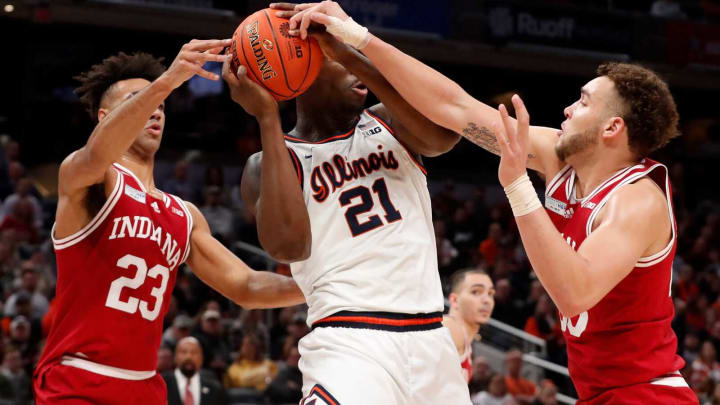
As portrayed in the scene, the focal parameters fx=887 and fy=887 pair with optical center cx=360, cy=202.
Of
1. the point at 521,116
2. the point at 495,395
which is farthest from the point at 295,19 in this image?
the point at 495,395

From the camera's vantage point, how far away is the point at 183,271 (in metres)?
10.9

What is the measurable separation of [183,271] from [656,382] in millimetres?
8278

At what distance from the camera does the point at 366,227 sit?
3.45 meters

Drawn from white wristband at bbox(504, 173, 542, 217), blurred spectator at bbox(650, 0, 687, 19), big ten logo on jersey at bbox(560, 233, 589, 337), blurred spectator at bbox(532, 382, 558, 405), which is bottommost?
blurred spectator at bbox(532, 382, 558, 405)

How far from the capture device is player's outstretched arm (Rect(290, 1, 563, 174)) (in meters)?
3.40

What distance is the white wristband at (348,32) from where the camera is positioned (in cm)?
339

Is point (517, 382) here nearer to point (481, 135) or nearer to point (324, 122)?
point (481, 135)

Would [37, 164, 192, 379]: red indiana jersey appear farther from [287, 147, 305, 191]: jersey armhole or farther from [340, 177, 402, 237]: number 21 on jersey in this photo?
[340, 177, 402, 237]: number 21 on jersey

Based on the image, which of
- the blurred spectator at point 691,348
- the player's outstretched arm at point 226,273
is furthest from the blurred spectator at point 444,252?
the player's outstretched arm at point 226,273

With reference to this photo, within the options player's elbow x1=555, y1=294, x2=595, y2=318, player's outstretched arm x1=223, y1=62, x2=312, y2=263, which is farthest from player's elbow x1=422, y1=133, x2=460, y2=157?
player's elbow x1=555, y1=294, x2=595, y2=318

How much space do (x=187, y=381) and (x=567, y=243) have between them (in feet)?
19.8

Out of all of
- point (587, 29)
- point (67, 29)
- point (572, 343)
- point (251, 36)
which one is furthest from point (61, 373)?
point (587, 29)

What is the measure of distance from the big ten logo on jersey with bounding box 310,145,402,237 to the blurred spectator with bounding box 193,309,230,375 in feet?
21.1

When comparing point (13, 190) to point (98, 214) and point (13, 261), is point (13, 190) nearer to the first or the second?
point (13, 261)
